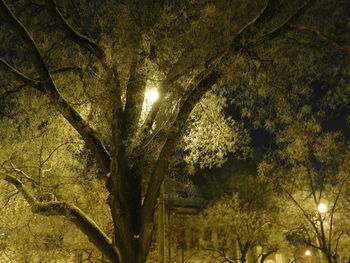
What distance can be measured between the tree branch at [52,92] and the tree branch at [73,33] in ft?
2.41

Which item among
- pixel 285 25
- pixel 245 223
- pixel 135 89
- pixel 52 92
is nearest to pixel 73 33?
pixel 52 92

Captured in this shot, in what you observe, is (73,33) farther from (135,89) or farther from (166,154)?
(166,154)

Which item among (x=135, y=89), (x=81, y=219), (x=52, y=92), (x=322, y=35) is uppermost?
(x=322, y=35)

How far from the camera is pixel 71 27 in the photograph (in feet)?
31.1

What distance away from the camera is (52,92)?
30.3ft

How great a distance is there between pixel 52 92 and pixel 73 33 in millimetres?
1384

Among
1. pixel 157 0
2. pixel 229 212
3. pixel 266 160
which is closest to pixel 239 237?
pixel 229 212

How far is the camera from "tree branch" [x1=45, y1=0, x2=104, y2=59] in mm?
9266

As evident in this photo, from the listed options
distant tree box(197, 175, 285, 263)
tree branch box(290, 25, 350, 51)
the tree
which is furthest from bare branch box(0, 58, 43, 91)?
distant tree box(197, 175, 285, 263)

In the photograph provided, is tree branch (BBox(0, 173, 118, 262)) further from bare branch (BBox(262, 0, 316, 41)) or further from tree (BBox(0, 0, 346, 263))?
bare branch (BBox(262, 0, 316, 41))

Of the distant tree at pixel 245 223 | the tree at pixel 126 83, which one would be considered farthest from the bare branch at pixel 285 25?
the distant tree at pixel 245 223

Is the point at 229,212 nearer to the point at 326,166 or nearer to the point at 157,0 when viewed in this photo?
the point at 326,166

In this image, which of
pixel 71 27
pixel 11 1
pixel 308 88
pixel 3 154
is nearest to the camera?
pixel 71 27

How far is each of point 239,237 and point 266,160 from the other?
16.1 metres
